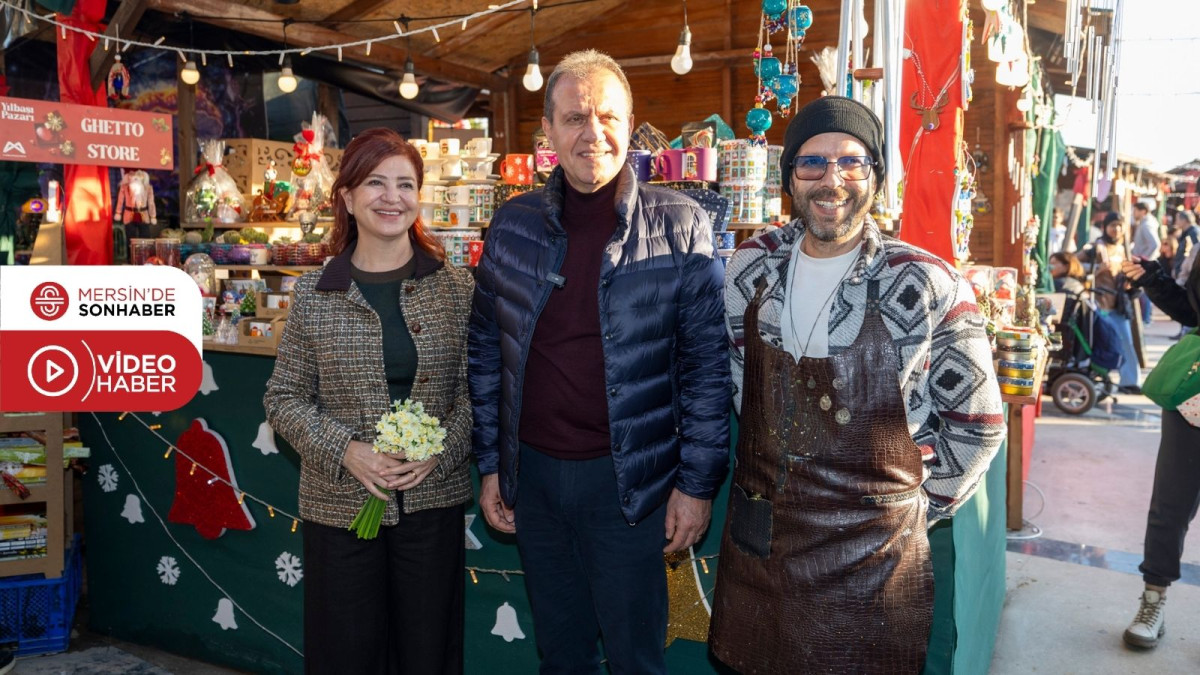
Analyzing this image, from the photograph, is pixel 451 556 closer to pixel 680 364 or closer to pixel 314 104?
pixel 680 364

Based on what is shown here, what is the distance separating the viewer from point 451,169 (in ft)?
12.8

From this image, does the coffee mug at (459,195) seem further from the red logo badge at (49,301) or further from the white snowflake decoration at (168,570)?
the white snowflake decoration at (168,570)

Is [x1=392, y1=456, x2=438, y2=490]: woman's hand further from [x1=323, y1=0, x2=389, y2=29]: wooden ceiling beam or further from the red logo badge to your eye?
[x1=323, y1=0, x2=389, y2=29]: wooden ceiling beam

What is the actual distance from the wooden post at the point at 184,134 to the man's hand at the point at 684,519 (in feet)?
21.3

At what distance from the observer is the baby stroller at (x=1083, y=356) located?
25.6 ft

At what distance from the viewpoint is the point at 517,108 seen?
10.2 meters

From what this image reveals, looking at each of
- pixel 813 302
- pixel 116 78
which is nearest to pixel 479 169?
pixel 813 302

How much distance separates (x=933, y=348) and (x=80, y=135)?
4.72 meters

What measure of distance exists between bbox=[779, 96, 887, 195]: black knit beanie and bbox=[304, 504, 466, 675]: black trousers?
1.28m

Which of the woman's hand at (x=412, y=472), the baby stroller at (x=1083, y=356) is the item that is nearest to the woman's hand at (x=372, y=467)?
the woman's hand at (x=412, y=472)

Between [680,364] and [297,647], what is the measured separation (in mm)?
2071

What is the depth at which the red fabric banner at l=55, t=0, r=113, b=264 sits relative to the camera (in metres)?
5.75

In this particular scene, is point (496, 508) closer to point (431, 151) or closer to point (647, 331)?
point (647, 331)

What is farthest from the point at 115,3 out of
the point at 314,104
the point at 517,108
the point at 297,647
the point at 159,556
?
the point at 297,647
